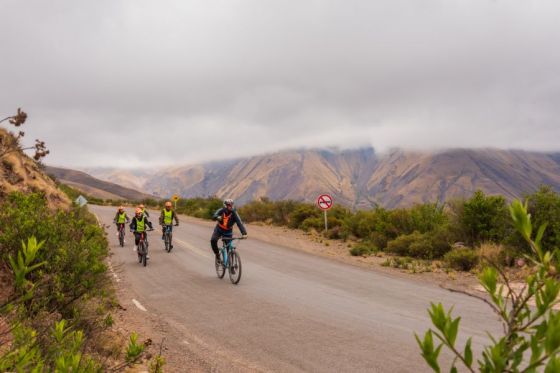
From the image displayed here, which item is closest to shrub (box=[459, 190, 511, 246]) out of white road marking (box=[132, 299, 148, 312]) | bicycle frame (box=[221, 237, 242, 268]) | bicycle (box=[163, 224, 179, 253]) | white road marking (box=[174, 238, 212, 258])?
bicycle frame (box=[221, 237, 242, 268])

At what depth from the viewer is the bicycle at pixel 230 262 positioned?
11367 millimetres

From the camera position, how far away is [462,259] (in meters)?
14.2

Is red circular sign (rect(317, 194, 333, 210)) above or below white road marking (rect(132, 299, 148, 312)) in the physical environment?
above

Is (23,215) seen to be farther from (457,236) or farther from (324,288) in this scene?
(457,236)

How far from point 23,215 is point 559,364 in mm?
8324

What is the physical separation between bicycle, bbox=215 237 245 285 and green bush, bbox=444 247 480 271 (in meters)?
7.65

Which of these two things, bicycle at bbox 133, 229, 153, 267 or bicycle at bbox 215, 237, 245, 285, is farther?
bicycle at bbox 133, 229, 153, 267

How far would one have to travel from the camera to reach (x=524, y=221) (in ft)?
4.14

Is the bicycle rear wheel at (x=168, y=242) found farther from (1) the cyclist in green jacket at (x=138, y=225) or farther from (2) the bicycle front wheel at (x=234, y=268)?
(2) the bicycle front wheel at (x=234, y=268)

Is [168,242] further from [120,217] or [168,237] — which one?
[120,217]

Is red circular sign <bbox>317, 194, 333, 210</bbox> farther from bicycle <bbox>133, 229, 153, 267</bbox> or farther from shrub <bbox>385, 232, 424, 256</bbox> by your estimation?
bicycle <bbox>133, 229, 153, 267</bbox>

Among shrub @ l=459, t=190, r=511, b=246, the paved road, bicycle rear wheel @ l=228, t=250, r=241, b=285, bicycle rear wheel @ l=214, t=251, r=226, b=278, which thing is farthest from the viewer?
shrub @ l=459, t=190, r=511, b=246

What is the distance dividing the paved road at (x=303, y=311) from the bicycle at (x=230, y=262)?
24 centimetres

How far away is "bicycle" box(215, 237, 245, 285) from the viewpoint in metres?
11.4
